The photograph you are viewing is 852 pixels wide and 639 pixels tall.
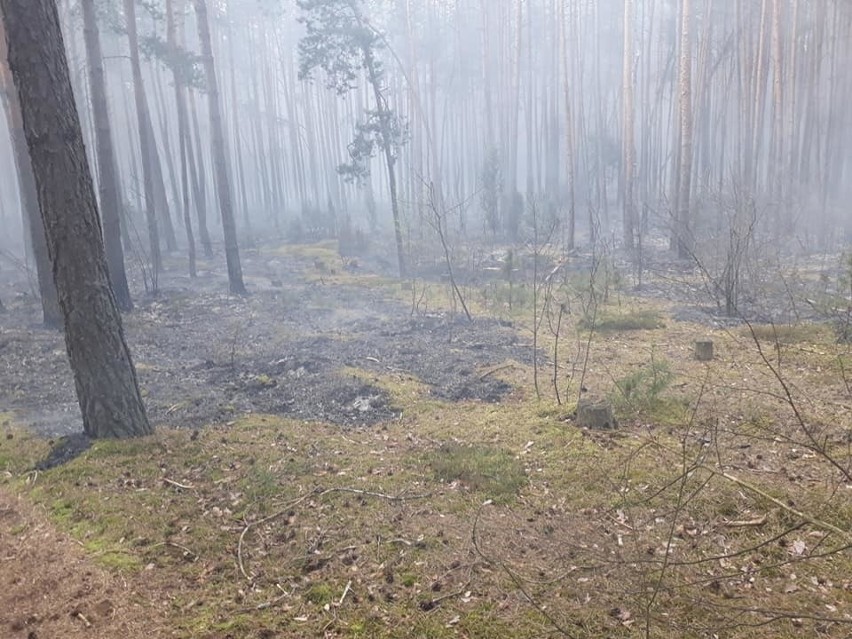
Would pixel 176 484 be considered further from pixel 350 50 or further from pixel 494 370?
pixel 350 50

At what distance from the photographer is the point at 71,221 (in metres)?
5.17

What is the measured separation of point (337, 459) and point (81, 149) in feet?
11.6

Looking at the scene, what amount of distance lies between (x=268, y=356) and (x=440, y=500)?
18.5ft

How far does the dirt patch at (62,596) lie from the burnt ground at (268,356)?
7.67 ft

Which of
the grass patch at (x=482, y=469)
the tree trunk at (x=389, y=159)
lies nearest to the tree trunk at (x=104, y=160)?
the tree trunk at (x=389, y=159)

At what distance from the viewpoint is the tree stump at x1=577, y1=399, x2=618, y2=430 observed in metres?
5.73

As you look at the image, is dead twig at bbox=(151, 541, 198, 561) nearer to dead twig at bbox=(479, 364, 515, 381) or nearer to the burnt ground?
the burnt ground

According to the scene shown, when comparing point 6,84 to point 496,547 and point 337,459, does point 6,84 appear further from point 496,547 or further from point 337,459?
point 496,547

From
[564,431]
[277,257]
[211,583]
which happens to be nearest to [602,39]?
[277,257]

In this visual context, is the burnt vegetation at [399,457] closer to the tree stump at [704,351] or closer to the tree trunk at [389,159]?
the tree stump at [704,351]

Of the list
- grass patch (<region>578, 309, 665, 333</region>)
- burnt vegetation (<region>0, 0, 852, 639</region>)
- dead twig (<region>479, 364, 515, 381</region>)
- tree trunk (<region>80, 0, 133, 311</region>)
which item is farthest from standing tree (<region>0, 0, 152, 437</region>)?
tree trunk (<region>80, 0, 133, 311</region>)

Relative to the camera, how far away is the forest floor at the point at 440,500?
10.8ft

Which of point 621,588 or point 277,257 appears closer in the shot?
point 621,588

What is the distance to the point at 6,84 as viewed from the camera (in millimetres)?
11391
